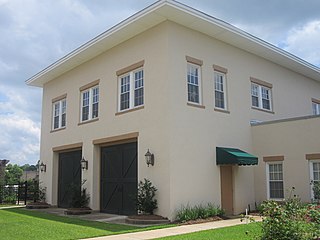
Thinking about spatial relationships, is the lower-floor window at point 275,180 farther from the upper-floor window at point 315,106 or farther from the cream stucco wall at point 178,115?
the upper-floor window at point 315,106

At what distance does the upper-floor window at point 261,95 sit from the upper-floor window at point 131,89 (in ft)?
19.9

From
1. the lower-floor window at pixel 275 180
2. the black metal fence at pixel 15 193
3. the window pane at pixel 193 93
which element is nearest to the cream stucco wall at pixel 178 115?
the window pane at pixel 193 93

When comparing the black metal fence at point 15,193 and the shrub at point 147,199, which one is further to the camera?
the black metal fence at point 15,193

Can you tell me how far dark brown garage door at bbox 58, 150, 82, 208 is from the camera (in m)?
20.9

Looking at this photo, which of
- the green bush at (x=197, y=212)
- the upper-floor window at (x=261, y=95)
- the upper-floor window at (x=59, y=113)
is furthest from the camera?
the upper-floor window at (x=59, y=113)

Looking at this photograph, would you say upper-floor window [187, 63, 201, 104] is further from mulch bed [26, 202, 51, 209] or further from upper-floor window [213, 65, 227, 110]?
mulch bed [26, 202, 51, 209]

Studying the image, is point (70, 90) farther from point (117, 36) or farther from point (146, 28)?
point (146, 28)

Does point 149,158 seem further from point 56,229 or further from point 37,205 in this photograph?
point 37,205

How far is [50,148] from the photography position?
77.0 ft

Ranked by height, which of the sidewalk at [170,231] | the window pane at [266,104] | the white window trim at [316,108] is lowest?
the sidewalk at [170,231]

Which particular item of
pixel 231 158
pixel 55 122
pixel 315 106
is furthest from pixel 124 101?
pixel 315 106

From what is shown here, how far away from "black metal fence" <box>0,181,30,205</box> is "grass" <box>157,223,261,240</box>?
17053mm

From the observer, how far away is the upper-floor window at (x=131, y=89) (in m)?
16.7

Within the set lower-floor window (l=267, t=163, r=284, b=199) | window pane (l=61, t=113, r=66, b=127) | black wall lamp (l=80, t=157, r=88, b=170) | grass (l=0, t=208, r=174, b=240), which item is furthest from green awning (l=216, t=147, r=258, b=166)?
window pane (l=61, t=113, r=66, b=127)
